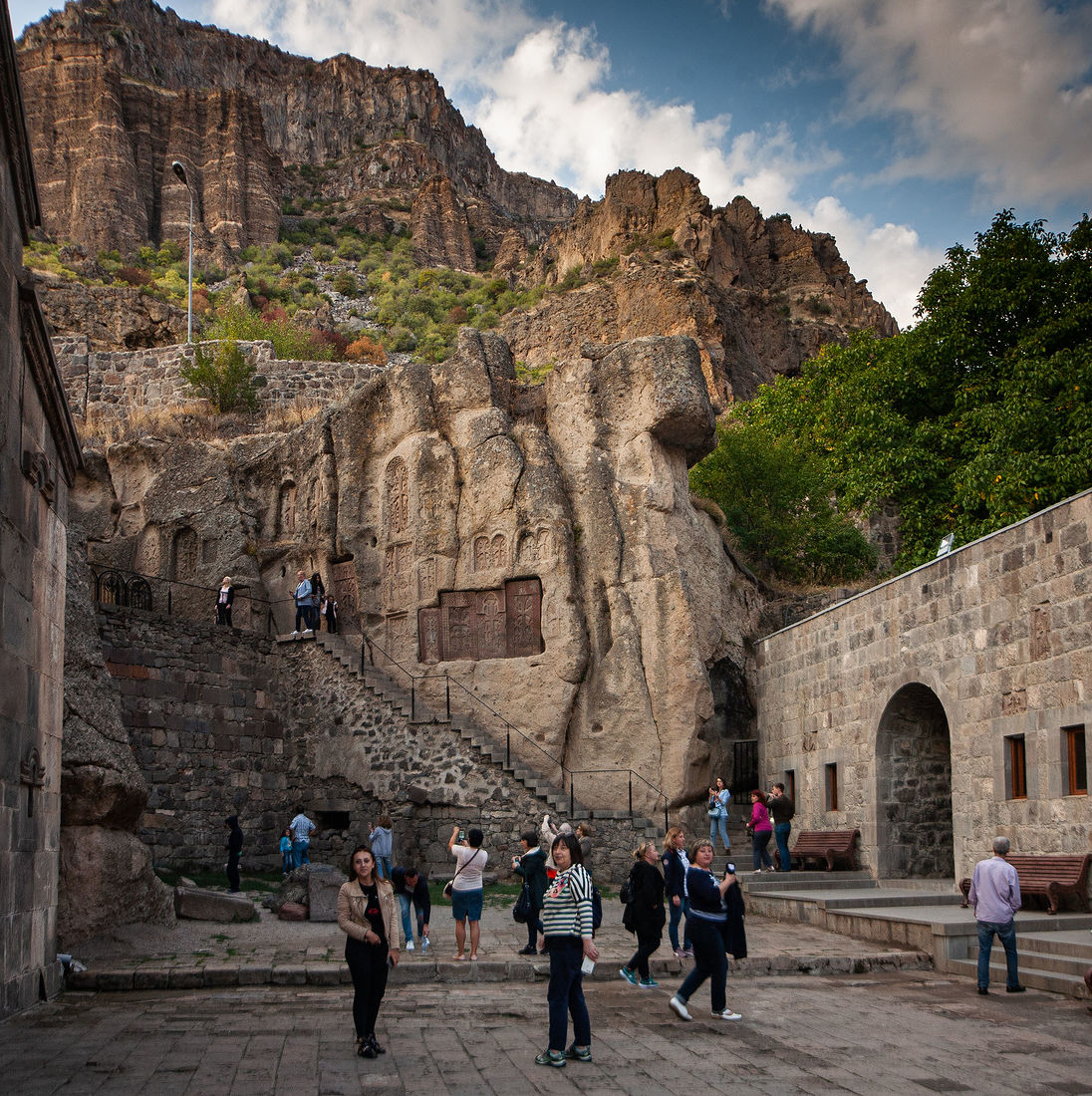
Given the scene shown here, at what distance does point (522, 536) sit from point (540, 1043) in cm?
1563

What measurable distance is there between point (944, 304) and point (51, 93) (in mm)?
63015

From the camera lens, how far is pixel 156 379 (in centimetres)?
3478

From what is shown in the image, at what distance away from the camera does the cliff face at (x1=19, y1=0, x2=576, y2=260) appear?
69875 mm

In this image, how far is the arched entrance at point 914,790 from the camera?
18.0 m

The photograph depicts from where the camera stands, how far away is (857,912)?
14.7 m

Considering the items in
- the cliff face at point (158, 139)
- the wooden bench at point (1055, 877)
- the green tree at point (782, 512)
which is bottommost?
the wooden bench at point (1055, 877)

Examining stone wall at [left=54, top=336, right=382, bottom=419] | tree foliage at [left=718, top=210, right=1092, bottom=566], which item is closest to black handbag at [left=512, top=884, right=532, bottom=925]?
tree foliage at [left=718, top=210, right=1092, bottom=566]

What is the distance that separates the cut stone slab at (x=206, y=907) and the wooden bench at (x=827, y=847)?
866 centimetres

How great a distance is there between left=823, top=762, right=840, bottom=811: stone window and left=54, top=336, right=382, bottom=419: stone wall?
65.6 feet

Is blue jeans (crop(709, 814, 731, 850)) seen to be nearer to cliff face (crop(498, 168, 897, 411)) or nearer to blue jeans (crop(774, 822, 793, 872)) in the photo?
blue jeans (crop(774, 822, 793, 872))

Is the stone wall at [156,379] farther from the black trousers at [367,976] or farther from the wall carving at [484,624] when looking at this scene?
the black trousers at [367,976]

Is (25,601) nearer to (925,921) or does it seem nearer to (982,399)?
(925,921)

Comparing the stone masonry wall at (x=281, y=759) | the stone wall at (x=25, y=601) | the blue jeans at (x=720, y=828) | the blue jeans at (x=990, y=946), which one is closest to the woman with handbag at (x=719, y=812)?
the blue jeans at (x=720, y=828)

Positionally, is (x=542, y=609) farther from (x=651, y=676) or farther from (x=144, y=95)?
(x=144, y=95)
